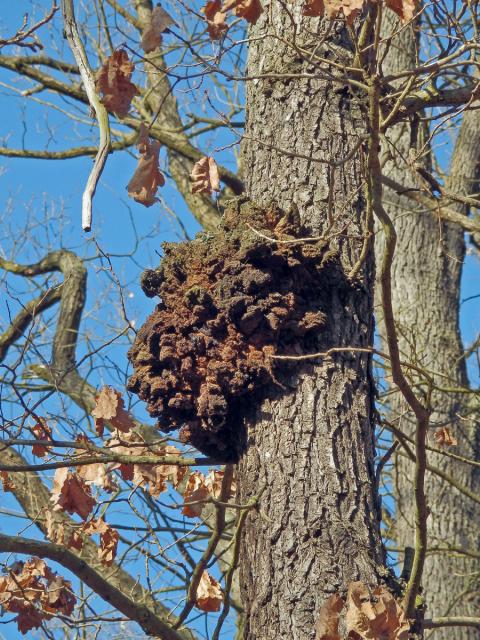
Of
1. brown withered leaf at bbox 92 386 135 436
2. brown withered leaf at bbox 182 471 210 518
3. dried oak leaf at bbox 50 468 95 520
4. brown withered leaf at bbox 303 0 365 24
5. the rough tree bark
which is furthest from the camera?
the rough tree bark

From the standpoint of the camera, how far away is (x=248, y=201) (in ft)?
9.11

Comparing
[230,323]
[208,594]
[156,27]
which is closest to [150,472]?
[208,594]

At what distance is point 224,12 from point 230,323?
856 millimetres

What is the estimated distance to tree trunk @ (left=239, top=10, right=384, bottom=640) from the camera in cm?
233

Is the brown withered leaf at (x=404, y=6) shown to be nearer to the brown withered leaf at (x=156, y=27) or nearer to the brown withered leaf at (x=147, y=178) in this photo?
the brown withered leaf at (x=156, y=27)

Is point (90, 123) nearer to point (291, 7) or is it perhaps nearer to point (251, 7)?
point (291, 7)

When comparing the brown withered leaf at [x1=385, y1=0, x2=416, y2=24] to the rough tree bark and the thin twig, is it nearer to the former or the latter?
the thin twig

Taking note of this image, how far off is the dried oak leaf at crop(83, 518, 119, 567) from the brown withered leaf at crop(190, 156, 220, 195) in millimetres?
1540

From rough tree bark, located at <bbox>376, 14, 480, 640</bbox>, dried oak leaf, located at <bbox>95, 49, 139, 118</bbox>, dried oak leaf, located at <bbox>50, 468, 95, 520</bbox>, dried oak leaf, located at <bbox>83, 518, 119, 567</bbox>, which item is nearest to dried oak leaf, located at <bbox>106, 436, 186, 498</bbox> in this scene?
dried oak leaf, located at <bbox>50, 468, 95, 520</bbox>

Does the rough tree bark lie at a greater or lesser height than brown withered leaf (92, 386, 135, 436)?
greater

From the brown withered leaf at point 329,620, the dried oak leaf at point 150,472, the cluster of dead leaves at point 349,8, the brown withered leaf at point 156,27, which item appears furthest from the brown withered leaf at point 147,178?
the brown withered leaf at point 329,620

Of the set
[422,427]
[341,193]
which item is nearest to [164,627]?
[422,427]

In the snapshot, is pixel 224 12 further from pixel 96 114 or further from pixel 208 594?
pixel 208 594

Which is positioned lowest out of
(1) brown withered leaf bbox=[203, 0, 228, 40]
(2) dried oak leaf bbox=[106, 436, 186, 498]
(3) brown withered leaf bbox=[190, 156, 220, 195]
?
(2) dried oak leaf bbox=[106, 436, 186, 498]
